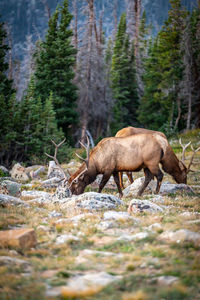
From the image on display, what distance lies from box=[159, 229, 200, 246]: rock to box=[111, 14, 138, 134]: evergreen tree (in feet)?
98.4

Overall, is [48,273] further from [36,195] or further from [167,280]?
[36,195]

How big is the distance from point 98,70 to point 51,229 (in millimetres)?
25081

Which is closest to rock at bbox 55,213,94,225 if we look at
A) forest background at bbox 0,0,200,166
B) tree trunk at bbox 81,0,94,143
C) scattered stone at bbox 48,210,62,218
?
scattered stone at bbox 48,210,62,218

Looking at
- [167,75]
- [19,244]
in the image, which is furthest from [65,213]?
[167,75]

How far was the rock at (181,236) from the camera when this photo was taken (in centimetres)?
552

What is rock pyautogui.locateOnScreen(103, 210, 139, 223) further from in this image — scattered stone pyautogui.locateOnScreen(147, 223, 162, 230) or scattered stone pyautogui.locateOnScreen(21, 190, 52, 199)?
scattered stone pyautogui.locateOnScreen(21, 190, 52, 199)

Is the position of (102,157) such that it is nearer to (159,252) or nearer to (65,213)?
(65,213)

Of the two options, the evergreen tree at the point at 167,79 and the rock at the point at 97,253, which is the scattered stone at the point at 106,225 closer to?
the rock at the point at 97,253

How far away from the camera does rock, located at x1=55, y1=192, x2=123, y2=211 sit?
813 centimetres

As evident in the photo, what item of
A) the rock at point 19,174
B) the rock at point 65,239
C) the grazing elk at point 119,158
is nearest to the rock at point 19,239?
the rock at point 65,239

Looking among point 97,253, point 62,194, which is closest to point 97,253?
point 97,253

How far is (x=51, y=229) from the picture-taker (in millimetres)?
6496

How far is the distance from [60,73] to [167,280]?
24.0m

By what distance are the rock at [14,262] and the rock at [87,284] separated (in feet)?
2.42
